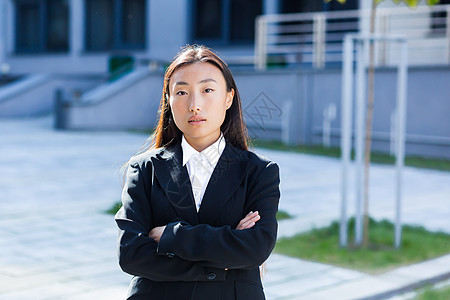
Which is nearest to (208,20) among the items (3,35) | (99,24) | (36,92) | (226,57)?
(226,57)

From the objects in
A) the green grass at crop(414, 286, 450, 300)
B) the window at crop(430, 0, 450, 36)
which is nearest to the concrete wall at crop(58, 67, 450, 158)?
the window at crop(430, 0, 450, 36)

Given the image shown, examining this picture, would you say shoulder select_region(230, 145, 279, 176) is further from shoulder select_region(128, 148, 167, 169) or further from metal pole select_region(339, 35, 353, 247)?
metal pole select_region(339, 35, 353, 247)

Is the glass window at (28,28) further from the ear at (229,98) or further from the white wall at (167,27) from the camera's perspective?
the ear at (229,98)

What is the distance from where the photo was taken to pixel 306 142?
1611 centimetres

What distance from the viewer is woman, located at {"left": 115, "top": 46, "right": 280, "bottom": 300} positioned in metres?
2.17

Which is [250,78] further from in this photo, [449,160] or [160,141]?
[160,141]

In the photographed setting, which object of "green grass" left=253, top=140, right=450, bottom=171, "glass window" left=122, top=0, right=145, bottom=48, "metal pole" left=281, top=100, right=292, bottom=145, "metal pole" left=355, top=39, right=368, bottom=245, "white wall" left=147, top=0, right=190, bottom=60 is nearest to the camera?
"metal pole" left=355, top=39, right=368, bottom=245

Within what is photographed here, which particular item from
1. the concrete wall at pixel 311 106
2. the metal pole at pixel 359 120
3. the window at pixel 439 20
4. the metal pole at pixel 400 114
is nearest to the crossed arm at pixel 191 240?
the metal pole at pixel 359 120

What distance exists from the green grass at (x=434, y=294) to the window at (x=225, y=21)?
17014 millimetres

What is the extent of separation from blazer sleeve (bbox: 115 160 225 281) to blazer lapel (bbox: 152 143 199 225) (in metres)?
0.08

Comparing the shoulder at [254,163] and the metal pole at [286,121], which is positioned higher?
the shoulder at [254,163]

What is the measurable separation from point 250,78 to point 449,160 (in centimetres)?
576

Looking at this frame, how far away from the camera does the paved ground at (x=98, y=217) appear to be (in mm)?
5004

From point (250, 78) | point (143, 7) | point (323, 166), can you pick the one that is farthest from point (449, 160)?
point (143, 7)
